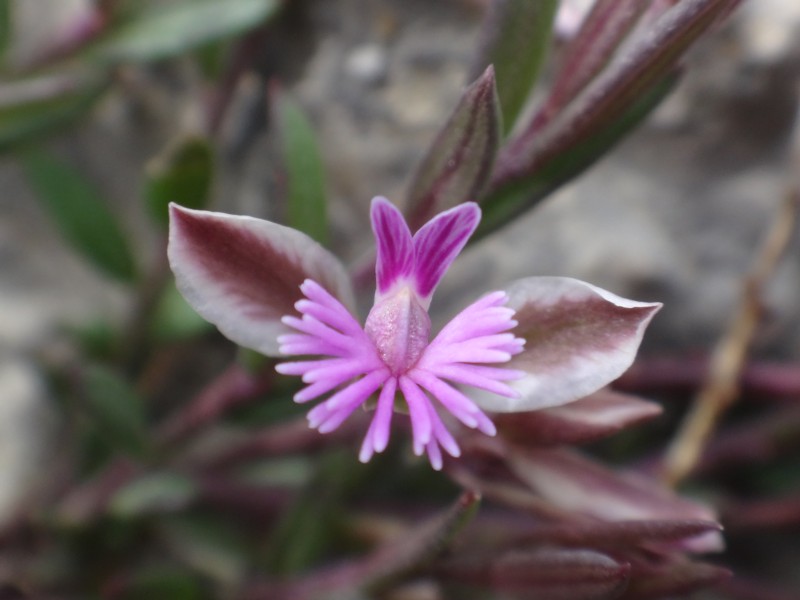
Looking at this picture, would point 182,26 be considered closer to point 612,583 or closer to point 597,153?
point 597,153

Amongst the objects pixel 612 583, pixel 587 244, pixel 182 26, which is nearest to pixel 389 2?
pixel 182 26

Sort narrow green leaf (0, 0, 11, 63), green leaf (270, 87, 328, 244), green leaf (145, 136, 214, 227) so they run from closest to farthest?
green leaf (270, 87, 328, 244) → green leaf (145, 136, 214, 227) → narrow green leaf (0, 0, 11, 63)

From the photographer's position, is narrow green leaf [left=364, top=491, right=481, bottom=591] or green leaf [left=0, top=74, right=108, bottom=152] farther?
green leaf [left=0, top=74, right=108, bottom=152]

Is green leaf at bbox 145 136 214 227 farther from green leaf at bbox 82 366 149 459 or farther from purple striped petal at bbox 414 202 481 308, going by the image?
purple striped petal at bbox 414 202 481 308

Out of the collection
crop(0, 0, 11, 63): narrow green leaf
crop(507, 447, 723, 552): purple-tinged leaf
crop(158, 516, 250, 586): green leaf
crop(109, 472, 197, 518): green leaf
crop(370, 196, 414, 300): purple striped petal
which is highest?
crop(0, 0, 11, 63): narrow green leaf

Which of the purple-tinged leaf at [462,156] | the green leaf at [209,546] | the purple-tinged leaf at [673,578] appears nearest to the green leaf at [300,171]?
the purple-tinged leaf at [462,156]

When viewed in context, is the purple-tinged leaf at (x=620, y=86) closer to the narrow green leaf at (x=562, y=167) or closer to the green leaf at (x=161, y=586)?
the narrow green leaf at (x=562, y=167)

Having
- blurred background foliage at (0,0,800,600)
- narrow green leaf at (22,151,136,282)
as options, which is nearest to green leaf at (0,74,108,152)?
blurred background foliage at (0,0,800,600)
